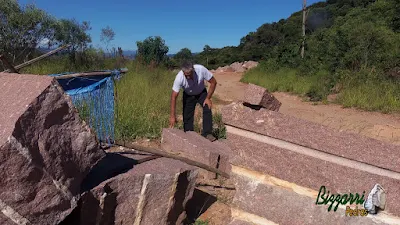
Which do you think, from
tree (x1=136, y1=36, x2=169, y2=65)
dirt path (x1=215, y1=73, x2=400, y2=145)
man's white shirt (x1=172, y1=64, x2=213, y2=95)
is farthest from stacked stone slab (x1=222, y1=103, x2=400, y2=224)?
tree (x1=136, y1=36, x2=169, y2=65)

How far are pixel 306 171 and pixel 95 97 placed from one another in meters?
3.29

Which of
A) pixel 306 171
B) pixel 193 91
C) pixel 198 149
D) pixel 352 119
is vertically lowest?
pixel 352 119

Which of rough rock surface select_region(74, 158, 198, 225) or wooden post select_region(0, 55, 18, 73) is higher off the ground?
wooden post select_region(0, 55, 18, 73)

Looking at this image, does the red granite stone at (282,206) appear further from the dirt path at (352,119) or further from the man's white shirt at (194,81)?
the dirt path at (352,119)

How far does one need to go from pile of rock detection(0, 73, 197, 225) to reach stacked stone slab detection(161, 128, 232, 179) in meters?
1.09

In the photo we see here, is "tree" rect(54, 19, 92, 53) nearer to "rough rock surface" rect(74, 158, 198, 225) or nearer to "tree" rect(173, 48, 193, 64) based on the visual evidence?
"tree" rect(173, 48, 193, 64)

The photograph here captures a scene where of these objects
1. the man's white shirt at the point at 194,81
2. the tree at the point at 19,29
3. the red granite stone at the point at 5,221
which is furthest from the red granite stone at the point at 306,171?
the tree at the point at 19,29

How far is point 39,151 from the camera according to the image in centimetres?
204

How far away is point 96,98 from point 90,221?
8.80 feet

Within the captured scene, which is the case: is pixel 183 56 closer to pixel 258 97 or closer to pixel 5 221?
pixel 258 97

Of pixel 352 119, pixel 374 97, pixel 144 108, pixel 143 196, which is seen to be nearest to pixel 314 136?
pixel 143 196

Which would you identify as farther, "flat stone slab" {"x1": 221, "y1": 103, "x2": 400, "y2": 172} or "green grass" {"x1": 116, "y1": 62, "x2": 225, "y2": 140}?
"green grass" {"x1": 116, "y1": 62, "x2": 225, "y2": 140}

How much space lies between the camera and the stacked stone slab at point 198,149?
13.1 feet

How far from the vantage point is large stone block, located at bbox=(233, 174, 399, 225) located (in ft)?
8.54
